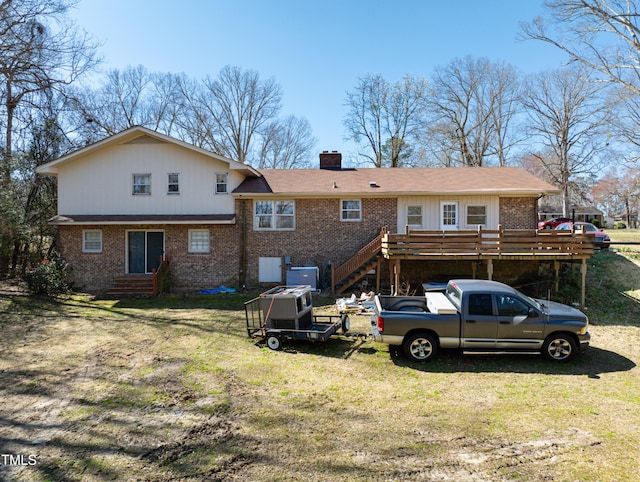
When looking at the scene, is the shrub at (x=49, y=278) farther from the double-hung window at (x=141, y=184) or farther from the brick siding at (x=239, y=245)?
the double-hung window at (x=141, y=184)

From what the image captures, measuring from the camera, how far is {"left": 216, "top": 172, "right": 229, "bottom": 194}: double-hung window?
56.6ft

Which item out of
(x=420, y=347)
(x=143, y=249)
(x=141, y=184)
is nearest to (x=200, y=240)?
(x=143, y=249)

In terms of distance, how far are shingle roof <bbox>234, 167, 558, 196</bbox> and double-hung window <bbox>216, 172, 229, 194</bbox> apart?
2.01 ft

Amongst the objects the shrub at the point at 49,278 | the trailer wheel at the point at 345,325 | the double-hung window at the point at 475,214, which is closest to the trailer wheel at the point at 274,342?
the trailer wheel at the point at 345,325

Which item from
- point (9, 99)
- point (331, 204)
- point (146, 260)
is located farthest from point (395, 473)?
point (9, 99)

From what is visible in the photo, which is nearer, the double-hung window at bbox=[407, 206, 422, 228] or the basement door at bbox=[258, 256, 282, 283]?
the double-hung window at bbox=[407, 206, 422, 228]

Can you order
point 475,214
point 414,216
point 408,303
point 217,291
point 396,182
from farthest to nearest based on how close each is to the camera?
point 396,182 < point 414,216 < point 475,214 < point 217,291 < point 408,303

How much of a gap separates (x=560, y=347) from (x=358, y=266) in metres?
7.98

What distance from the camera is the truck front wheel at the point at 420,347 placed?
819cm

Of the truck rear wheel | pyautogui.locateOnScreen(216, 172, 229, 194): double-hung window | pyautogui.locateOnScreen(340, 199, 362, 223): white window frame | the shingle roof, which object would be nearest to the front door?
the shingle roof

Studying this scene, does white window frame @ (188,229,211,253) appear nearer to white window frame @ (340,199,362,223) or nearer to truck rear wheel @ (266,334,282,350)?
white window frame @ (340,199,362,223)

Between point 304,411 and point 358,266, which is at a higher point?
point 358,266

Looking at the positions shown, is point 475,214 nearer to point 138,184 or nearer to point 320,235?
point 320,235

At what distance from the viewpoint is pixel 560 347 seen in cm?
816
